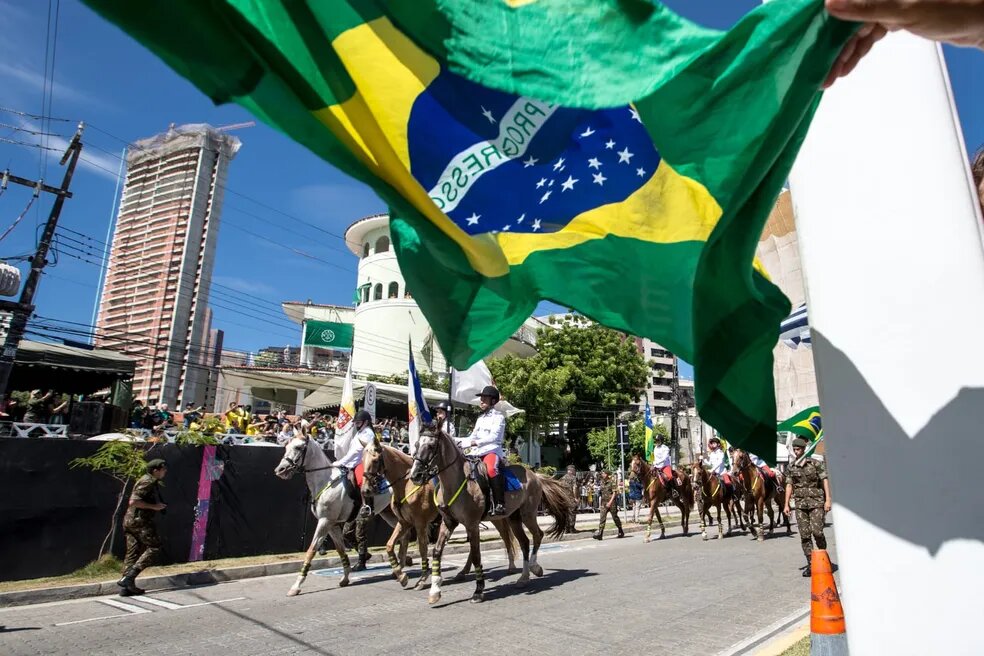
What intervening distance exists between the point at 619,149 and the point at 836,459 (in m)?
1.79

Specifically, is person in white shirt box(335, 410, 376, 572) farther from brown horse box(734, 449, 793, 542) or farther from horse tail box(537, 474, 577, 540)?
brown horse box(734, 449, 793, 542)

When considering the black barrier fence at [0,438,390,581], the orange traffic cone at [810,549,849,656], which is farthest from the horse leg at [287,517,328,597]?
the orange traffic cone at [810,549,849,656]

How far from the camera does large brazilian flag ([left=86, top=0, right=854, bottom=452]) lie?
7.29ft

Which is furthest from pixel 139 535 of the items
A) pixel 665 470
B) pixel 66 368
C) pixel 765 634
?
pixel 66 368

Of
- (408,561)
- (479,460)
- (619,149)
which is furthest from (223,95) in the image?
(408,561)

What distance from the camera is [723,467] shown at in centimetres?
1733

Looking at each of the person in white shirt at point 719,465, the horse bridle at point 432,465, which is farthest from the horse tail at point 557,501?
the person in white shirt at point 719,465

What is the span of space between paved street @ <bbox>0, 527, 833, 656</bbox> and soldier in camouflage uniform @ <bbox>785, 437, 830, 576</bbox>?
73 cm

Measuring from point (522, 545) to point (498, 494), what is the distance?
1.13m

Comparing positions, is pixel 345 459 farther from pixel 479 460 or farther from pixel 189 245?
pixel 189 245

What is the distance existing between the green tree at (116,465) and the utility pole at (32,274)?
6.79m

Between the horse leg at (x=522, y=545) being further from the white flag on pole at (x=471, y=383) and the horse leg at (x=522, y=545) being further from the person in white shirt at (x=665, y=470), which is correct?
the person in white shirt at (x=665, y=470)

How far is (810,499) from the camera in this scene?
10305 millimetres

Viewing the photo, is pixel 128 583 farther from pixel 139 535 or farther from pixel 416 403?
pixel 416 403
